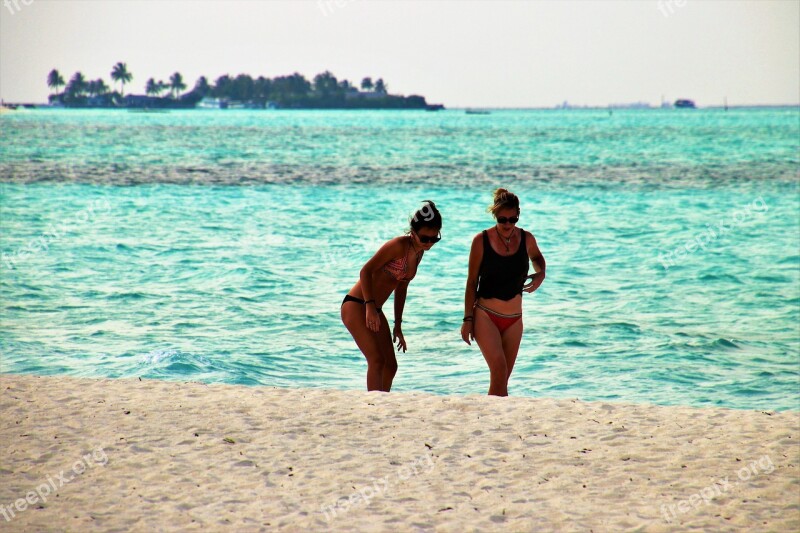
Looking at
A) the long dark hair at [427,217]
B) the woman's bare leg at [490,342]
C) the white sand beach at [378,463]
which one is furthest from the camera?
the woman's bare leg at [490,342]

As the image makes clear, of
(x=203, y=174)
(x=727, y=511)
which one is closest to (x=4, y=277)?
(x=727, y=511)

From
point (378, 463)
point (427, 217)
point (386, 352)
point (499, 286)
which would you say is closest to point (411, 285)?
point (386, 352)

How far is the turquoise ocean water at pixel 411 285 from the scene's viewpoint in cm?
959

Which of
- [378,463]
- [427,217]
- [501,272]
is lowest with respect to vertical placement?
[378,463]

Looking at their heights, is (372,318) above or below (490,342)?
above

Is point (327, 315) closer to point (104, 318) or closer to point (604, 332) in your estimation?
point (104, 318)

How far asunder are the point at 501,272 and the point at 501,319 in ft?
1.27

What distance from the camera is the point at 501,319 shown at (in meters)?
6.38

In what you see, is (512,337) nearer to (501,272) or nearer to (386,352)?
(501,272)

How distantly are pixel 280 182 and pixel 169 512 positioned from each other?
3068 cm

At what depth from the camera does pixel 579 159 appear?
49.1 m

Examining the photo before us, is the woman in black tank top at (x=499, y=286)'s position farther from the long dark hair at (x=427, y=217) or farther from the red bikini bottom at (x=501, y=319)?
the long dark hair at (x=427, y=217)

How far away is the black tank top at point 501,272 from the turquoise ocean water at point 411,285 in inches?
102

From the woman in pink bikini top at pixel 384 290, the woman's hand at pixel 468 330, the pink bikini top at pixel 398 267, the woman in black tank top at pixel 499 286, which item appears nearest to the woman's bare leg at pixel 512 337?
the woman in black tank top at pixel 499 286
